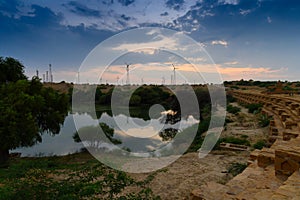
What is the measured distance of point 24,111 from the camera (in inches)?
529

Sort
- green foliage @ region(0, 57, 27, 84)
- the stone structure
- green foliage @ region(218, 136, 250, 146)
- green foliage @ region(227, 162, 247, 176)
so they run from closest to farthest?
the stone structure, green foliage @ region(227, 162, 247, 176), green foliage @ region(218, 136, 250, 146), green foliage @ region(0, 57, 27, 84)

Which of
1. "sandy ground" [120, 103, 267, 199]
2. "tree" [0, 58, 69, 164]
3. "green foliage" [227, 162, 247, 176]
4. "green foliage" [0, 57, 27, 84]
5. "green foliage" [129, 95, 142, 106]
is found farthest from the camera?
"green foliage" [129, 95, 142, 106]

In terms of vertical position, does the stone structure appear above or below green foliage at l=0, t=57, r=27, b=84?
below

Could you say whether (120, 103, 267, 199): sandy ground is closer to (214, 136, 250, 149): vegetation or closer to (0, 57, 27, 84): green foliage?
(214, 136, 250, 149): vegetation

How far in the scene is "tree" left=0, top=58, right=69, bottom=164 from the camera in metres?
12.4

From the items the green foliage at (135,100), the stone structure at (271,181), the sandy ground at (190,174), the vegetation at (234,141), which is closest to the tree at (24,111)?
the sandy ground at (190,174)

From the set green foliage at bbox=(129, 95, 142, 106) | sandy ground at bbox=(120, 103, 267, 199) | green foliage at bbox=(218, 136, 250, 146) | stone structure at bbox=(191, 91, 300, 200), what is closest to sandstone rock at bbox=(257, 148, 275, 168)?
stone structure at bbox=(191, 91, 300, 200)

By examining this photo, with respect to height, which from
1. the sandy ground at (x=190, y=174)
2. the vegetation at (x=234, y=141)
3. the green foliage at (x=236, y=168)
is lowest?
the sandy ground at (x=190, y=174)

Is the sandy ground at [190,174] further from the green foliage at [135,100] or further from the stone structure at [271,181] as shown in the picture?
the green foliage at [135,100]

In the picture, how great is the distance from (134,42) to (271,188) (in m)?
10.4

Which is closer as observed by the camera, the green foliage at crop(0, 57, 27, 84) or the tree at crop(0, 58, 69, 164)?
the tree at crop(0, 58, 69, 164)

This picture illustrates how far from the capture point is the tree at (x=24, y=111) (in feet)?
40.8

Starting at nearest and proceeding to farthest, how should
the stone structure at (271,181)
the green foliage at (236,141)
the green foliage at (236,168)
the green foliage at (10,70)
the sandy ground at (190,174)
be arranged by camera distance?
the stone structure at (271,181) < the sandy ground at (190,174) < the green foliage at (236,168) < the green foliage at (236,141) < the green foliage at (10,70)

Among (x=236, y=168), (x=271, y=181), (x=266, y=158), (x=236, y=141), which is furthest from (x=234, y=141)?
(x=271, y=181)
